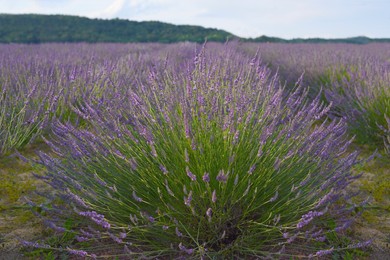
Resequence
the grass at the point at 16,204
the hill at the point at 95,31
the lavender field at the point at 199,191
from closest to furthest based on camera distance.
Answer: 1. the lavender field at the point at 199,191
2. the grass at the point at 16,204
3. the hill at the point at 95,31

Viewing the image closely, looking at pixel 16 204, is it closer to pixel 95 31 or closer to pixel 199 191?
pixel 199 191

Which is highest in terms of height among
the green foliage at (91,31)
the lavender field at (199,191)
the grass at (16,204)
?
the lavender field at (199,191)

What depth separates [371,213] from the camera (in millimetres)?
3014

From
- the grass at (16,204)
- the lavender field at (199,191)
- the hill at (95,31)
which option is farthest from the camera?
the hill at (95,31)

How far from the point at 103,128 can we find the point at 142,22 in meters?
31.8

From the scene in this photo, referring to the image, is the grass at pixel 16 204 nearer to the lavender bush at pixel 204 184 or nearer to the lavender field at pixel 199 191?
the lavender field at pixel 199 191

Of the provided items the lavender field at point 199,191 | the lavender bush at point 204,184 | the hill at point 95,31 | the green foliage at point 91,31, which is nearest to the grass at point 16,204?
the lavender field at point 199,191

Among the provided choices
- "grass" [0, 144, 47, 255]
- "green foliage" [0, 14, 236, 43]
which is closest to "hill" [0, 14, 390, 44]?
"green foliage" [0, 14, 236, 43]

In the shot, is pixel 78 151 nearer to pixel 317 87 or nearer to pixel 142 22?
pixel 317 87

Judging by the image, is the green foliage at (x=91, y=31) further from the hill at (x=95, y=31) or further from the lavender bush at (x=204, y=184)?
the lavender bush at (x=204, y=184)

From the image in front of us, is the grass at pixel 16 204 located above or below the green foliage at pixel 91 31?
above

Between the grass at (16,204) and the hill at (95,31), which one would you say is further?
the hill at (95,31)

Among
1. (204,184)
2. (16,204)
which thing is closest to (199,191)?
(204,184)

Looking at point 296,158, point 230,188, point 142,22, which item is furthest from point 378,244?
point 142,22
